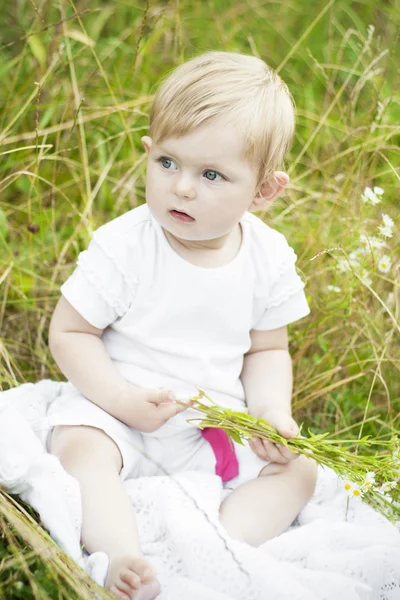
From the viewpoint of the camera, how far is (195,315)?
1.88 m

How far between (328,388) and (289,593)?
0.77 metres

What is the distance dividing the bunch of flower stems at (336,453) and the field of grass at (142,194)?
282 mm

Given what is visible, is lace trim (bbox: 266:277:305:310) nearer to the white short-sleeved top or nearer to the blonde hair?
the white short-sleeved top

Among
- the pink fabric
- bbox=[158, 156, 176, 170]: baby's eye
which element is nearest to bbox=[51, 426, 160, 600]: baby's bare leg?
the pink fabric

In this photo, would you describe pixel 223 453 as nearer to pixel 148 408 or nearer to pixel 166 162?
pixel 148 408

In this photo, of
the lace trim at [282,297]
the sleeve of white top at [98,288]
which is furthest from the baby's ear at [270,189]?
the sleeve of white top at [98,288]

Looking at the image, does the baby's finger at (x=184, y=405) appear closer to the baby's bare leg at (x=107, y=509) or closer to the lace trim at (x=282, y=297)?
the baby's bare leg at (x=107, y=509)

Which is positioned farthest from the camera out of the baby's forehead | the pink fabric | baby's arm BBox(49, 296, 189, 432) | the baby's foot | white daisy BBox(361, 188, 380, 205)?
white daisy BBox(361, 188, 380, 205)

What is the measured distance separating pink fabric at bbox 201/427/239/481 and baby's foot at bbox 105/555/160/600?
1.30 feet

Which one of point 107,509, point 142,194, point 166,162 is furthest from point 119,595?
point 142,194

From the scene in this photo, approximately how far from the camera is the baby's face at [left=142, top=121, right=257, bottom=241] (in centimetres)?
167

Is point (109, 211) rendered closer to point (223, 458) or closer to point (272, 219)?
point (272, 219)

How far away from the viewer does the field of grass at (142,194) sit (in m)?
2.26

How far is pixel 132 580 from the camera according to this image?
1.50 meters
